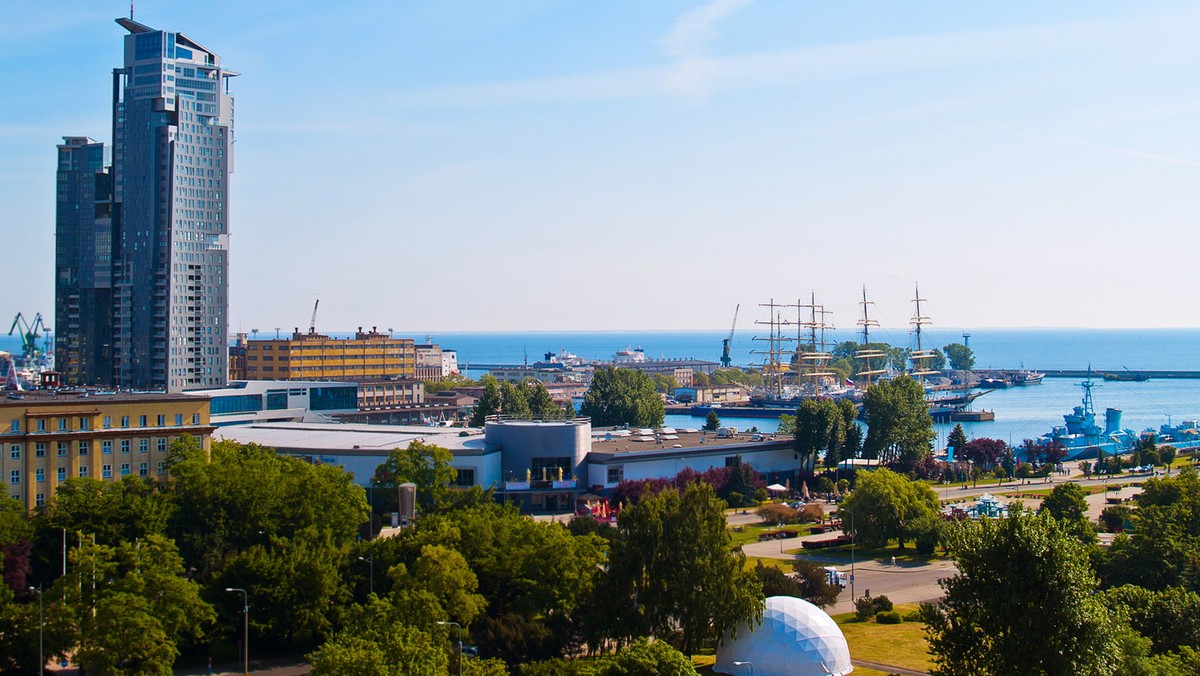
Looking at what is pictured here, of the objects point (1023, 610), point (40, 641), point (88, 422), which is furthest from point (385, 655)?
point (88, 422)

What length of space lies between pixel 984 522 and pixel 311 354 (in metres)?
115

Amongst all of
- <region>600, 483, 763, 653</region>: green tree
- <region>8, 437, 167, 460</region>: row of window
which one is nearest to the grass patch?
<region>600, 483, 763, 653</region>: green tree

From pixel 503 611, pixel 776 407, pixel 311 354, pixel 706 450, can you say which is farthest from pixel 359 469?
pixel 776 407

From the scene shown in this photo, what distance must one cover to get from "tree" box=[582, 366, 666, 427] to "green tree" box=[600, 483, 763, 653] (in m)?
69.4

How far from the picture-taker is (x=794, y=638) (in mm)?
37062

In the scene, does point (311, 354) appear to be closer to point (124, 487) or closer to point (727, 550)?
point (124, 487)

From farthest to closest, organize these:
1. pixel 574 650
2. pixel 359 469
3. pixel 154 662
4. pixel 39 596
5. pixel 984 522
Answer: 1. pixel 359 469
2. pixel 574 650
3. pixel 39 596
4. pixel 154 662
5. pixel 984 522

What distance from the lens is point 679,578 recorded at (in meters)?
36.6

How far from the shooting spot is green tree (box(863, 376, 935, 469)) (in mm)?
88562

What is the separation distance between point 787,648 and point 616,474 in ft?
119

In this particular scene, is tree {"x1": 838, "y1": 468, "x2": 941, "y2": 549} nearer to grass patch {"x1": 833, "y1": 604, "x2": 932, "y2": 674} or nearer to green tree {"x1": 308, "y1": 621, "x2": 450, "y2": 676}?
grass patch {"x1": 833, "y1": 604, "x2": 932, "y2": 674}

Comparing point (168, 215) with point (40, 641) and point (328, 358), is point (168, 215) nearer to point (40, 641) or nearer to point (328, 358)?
point (328, 358)

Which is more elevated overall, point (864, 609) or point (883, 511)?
point (883, 511)

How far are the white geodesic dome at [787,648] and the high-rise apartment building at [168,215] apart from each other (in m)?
77.5
